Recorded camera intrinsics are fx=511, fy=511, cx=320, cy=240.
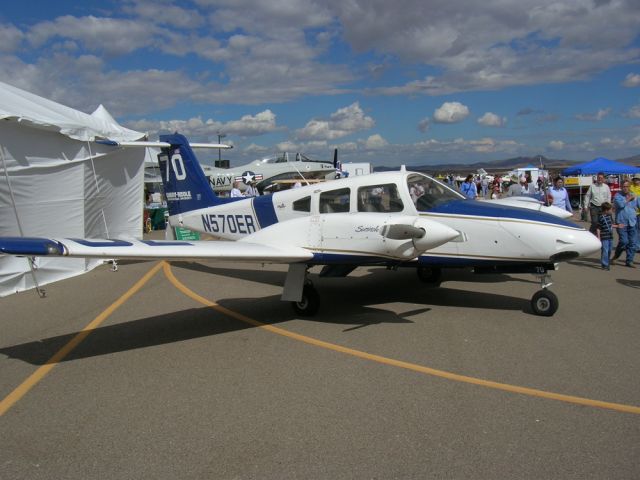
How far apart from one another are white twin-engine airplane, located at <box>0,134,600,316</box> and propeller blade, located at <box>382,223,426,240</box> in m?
0.01

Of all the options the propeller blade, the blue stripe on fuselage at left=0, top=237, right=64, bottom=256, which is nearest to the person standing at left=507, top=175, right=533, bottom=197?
the propeller blade

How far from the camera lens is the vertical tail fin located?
11.2 meters

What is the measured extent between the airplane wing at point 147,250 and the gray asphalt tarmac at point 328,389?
1.06 m

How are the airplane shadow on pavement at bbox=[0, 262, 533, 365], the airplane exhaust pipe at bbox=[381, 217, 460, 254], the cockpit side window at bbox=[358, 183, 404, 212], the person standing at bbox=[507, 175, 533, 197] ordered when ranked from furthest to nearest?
the person standing at bbox=[507, 175, 533, 197] < the cockpit side window at bbox=[358, 183, 404, 212] < the airplane shadow on pavement at bbox=[0, 262, 533, 365] < the airplane exhaust pipe at bbox=[381, 217, 460, 254]

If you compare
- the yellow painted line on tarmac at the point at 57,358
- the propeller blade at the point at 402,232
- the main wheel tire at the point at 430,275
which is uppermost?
the propeller blade at the point at 402,232

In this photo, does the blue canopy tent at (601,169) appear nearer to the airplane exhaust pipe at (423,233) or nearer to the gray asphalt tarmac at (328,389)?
the gray asphalt tarmac at (328,389)

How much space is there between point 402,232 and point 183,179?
6474 millimetres

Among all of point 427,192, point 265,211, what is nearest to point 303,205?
point 265,211

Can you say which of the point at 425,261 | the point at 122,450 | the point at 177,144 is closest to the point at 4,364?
the point at 122,450

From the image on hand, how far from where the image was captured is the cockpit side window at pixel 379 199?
7703 mm

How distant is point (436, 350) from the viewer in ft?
19.4

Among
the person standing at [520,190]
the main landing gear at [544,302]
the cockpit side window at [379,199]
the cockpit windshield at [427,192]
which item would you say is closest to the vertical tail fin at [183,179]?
the cockpit side window at [379,199]

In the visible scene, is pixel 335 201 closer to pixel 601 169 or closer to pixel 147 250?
pixel 147 250

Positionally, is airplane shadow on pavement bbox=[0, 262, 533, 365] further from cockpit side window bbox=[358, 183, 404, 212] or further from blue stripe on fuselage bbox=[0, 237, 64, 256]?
cockpit side window bbox=[358, 183, 404, 212]
